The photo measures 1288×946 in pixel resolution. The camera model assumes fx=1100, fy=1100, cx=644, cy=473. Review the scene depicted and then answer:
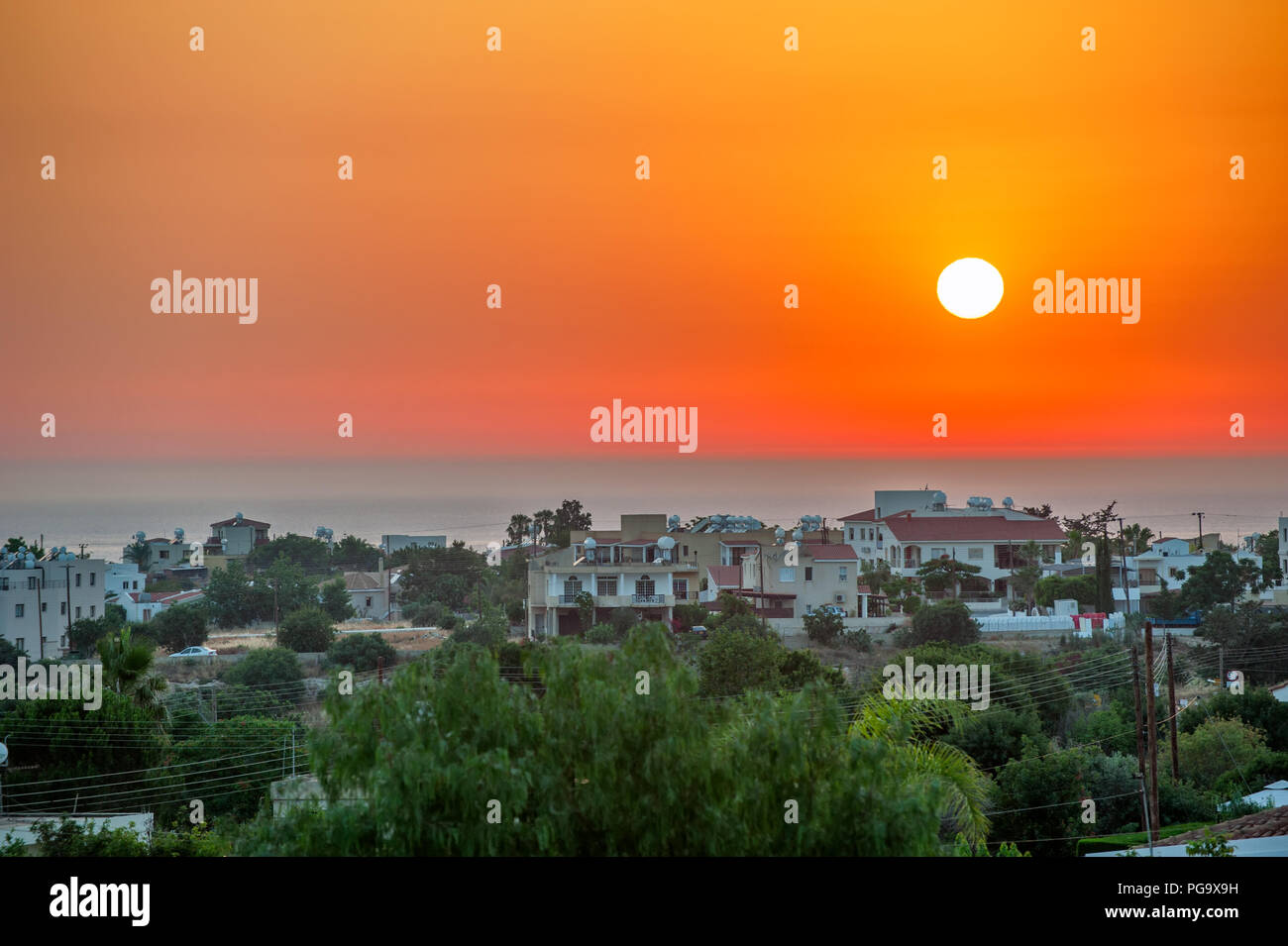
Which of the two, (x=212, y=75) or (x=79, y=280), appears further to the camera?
(x=79, y=280)

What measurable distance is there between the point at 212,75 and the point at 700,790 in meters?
10.3

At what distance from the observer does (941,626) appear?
20797mm

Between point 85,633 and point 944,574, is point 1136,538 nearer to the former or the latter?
point 944,574

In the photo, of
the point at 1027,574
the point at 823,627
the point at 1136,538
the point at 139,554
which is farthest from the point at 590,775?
the point at 1136,538

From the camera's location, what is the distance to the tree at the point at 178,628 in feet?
68.4

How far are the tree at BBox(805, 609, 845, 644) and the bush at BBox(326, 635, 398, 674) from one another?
788cm

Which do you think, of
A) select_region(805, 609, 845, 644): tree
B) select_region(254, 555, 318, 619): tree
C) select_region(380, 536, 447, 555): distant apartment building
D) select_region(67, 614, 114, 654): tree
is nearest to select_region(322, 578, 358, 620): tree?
select_region(254, 555, 318, 619): tree

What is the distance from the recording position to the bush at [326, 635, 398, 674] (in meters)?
18.2

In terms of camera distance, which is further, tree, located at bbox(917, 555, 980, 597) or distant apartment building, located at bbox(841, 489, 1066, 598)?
distant apartment building, located at bbox(841, 489, 1066, 598)

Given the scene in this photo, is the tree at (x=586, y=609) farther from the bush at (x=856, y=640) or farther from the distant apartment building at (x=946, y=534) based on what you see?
the distant apartment building at (x=946, y=534)

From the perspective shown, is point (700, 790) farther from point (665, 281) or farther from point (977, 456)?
point (977, 456)

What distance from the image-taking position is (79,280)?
639 inches

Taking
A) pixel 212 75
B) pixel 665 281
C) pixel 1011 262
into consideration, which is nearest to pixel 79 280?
pixel 212 75

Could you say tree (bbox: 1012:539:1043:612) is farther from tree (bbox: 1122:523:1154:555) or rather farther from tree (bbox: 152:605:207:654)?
tree (bbox: 152:605:207:654)
